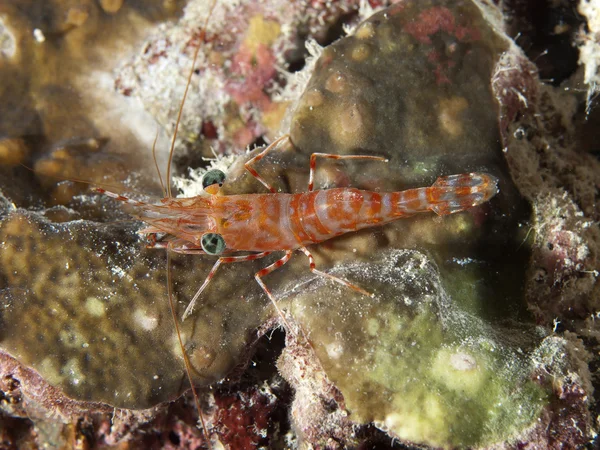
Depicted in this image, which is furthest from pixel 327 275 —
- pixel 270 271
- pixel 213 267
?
pixel 213 267

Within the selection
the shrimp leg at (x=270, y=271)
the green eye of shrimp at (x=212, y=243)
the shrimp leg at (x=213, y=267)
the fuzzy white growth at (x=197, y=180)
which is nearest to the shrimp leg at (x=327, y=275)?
the shrimp leg at (x=270, y=271)

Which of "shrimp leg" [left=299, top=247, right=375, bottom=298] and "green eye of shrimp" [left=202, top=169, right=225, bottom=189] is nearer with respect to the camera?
"shrimp leg" [left=299, top=247, right=375, bottom=298]

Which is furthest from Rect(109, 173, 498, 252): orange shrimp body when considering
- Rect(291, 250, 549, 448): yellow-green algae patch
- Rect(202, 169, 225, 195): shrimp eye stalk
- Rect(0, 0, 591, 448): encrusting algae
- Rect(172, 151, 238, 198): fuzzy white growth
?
Rect(291, 250, 549, 448): yellow-green algae patch

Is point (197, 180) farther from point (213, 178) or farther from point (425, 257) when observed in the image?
point (425, 257)

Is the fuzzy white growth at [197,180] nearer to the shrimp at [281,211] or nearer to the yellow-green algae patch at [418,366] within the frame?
the shrimp at [281,211]

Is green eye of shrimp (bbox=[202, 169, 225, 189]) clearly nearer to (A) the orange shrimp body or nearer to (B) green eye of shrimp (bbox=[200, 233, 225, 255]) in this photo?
(A) the orange shrimp body

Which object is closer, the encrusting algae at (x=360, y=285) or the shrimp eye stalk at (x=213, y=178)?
the encrusting algae at (x=360, y=285)

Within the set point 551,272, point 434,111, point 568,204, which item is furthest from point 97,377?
point 568,204

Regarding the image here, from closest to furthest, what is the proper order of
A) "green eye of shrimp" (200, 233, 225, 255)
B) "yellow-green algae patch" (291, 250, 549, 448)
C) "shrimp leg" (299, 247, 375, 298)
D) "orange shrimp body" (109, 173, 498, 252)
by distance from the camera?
"yellow-green algae patch" (291, 250, 549, 448) → "shrimp leg" (299, 247, 375, 298) → "green eye of shrimp" (200, 233, 225, 255) → "orange shrimp body" (109, 173, 498, 252)
